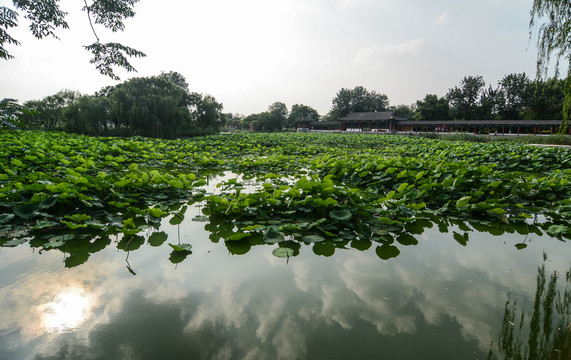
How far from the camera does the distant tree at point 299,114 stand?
45850 mm

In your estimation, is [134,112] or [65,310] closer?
[65,310]

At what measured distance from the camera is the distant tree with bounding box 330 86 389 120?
5666 cm

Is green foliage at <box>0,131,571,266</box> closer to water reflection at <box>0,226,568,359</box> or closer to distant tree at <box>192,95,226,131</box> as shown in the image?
water reflection at <box>0,226,568,359</box>

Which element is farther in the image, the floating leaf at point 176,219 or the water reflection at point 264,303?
the floating leaf at point 176,219

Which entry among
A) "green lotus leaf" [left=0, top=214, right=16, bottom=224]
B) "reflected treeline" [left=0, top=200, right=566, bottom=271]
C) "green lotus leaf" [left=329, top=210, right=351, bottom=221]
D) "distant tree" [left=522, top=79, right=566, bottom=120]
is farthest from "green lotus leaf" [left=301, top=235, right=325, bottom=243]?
"distant tree" [left=522, top=79, right=566, bottom=120]

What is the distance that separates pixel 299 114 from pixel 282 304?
2056 inches

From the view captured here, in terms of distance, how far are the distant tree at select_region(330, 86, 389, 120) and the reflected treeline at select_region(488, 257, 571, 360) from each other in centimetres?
5761

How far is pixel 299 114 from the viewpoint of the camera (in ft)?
171

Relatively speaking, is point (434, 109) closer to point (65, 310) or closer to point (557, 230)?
point (557, 230)

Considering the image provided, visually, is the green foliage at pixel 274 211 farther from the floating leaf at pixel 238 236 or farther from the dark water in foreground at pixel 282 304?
the dark water in foreground at pixel 282 304

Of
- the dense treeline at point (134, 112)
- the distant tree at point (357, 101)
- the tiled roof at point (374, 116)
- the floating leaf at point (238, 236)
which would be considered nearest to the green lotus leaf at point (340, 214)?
the floating leaf at point (238, 236)

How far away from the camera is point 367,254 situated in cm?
226

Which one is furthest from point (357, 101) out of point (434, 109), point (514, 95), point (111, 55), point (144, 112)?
point (111, 55)

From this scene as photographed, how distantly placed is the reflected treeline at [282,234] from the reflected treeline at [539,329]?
810mm
